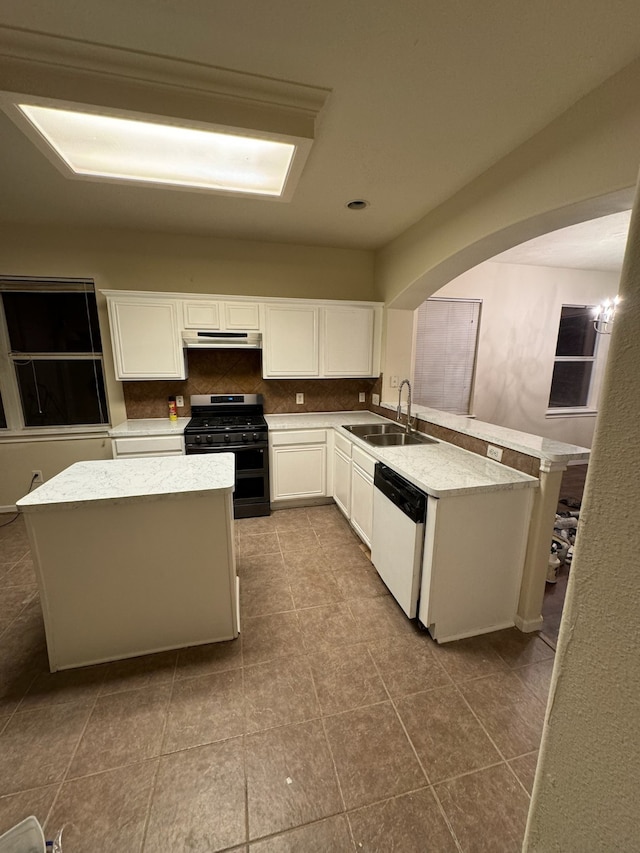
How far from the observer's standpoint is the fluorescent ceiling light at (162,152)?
66.1 inches

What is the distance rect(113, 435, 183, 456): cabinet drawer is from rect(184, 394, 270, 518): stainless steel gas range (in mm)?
111

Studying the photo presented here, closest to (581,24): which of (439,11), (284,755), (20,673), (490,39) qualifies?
(490,39)

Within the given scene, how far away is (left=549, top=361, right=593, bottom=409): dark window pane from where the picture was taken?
5.20 metres

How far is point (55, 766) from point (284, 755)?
914 millimetres

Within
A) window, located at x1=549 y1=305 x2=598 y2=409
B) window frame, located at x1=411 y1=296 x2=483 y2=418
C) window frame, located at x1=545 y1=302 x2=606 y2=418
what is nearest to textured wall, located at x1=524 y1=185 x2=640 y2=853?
window frame, located at x1=411 y1=296 x2=483 y2=418

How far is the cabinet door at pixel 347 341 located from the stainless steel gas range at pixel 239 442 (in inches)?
39.0

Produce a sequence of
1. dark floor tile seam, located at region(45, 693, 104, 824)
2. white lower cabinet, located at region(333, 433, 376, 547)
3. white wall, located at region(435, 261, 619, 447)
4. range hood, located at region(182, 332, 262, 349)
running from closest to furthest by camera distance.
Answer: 1. dark floor tile seam, located at region(45, 693, 104, 824)
2. white lower cabinet, located at region(333, 433, 376, 547)
3. range hood, located at region(182, 332, 262, 349)
4. white wall, located at region(435, 261, 619, 447)

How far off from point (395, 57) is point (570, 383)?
529 cm

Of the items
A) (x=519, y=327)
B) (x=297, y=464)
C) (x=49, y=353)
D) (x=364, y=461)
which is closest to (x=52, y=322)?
(x=49, y=353)

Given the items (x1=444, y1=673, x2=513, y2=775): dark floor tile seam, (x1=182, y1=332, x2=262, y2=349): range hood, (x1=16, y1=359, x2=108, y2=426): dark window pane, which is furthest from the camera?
(x1=16, y1=359, x2=108, y2=426): dark window pane

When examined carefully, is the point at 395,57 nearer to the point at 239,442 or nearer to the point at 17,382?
the point at 239,442

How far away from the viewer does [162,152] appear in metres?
1.92

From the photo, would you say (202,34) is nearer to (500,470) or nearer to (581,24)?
(581,24)

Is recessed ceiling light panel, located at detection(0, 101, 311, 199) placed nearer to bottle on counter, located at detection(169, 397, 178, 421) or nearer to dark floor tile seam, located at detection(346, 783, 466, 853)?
bottle on counter, located at detection(169, 397, 178, 421)
